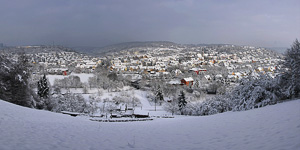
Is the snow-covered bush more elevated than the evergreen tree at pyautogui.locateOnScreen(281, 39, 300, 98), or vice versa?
the evergreen tree at pyautogui.locateOnScreen(281, 39, 300, 98)

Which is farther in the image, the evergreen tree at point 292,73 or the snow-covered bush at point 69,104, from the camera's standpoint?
the snow-covered bush at point 69,104

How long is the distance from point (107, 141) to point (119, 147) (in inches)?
27.7

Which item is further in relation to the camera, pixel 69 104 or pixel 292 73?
pixel 69 104

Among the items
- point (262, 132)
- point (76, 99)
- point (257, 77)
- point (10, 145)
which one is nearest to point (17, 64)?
point (76, 99)

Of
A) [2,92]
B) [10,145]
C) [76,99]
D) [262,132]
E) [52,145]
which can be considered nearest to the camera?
[10,145]

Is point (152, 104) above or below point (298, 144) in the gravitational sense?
below

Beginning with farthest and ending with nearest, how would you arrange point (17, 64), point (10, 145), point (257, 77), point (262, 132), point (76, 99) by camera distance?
point (76, 99) < point (17, 64) < point (257, 77) < point (262, 132) < point (10, 145)

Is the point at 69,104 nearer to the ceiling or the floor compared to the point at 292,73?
nearer to the floor

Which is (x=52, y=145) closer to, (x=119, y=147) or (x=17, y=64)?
(x=119, y=147)

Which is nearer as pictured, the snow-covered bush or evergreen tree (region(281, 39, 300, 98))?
evergreen tree (region(281, 39, 300, 98))

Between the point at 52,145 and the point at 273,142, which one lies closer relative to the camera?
the point at 273,142

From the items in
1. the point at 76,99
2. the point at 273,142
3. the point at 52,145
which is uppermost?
the point at 273,142

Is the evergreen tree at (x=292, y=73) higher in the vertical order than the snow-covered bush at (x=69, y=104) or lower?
higher

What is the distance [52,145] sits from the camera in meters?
3.92
